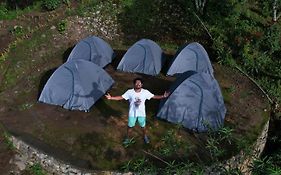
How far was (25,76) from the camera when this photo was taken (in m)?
18.6

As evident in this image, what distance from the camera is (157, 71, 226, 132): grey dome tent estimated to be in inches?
575

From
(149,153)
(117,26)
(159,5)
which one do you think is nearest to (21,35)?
(117,26)

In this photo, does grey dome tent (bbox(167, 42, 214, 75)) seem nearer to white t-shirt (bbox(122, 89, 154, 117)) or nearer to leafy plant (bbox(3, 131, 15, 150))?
white t-shirt (bbox(122, 89, 154, 117))

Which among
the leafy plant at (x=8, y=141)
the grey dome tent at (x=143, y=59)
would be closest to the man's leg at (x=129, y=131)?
the grey dome tent at (x=143, y=59)

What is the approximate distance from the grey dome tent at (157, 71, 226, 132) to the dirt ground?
18.2 inches

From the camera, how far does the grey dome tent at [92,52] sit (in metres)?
18.0

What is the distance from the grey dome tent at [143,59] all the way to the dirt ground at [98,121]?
1.00ft

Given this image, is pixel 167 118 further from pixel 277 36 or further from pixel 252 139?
pixel 277 36

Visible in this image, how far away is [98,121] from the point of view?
15328mm

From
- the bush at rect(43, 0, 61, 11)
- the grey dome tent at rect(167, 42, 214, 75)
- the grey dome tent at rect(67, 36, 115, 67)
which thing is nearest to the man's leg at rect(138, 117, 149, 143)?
the grey dome tent at rect(167, 42, 214, 75)

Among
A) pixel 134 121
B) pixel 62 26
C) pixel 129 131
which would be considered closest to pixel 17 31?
pixel 62 26

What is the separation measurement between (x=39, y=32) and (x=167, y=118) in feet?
30.7

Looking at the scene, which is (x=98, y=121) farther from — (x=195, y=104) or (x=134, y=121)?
(x=195, y=104)

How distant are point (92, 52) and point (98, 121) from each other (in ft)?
12.9
